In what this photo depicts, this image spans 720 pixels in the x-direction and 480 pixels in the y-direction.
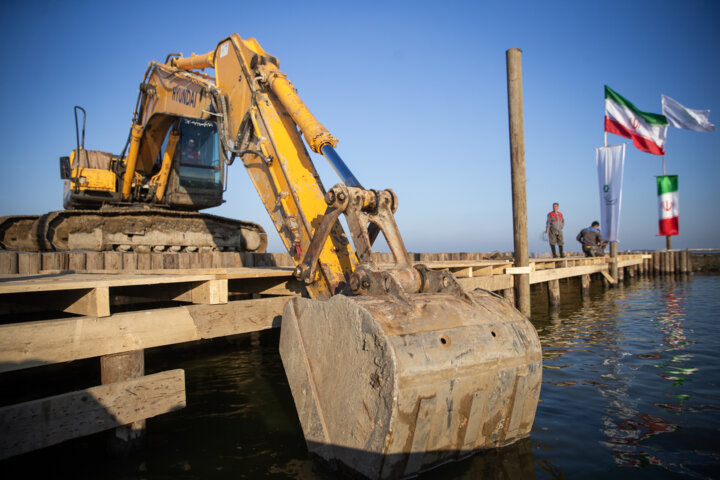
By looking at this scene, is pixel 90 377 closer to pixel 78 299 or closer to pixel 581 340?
pixel 78 299

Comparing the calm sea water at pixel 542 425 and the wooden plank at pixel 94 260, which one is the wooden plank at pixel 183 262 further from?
the calm sea water at pixel 542 425

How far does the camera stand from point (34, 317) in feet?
21.8

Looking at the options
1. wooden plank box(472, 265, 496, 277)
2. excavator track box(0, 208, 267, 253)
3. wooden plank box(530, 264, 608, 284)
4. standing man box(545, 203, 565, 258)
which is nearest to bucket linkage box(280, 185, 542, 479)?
wooden plank box(472, 265, 496, 277)

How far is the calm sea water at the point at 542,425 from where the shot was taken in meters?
3.33

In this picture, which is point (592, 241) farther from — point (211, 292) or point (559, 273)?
point (211, 292)

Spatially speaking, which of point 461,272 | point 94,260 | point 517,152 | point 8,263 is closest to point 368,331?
point 517,152

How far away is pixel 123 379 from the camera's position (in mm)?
3719

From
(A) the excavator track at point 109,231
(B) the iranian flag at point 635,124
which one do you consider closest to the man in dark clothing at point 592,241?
(B) the iranian flag at point 635,124

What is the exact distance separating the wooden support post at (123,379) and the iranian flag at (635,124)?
18.2 meters

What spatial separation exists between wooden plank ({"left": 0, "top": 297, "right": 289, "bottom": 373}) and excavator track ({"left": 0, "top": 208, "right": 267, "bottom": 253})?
778cm

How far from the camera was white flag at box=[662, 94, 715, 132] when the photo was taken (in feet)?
66.9

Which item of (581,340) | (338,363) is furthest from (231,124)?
(581,340)

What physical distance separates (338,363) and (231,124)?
12.9ft

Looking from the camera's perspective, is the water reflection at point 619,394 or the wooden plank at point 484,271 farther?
the wooden plank at point 484,271
